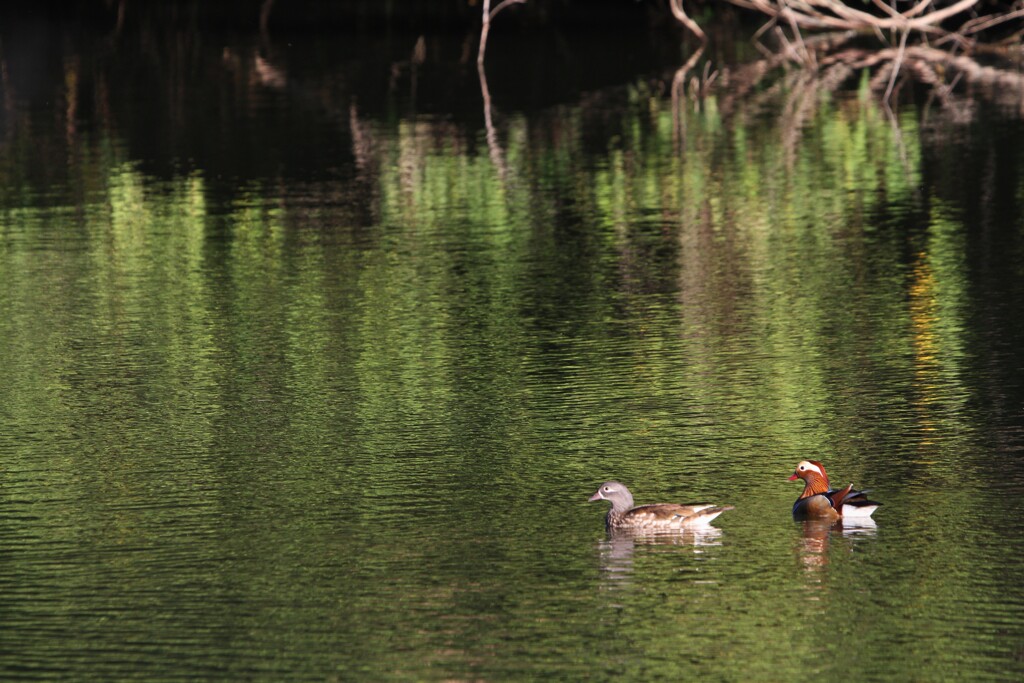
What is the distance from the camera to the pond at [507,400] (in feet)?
31.2

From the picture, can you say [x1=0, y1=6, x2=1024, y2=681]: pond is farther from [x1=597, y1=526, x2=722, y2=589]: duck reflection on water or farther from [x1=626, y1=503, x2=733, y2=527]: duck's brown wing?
[x1=626, y1=503, x2=733, y2=527]: duck's brown wing

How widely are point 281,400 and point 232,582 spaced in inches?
172

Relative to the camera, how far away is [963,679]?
28.4 feet

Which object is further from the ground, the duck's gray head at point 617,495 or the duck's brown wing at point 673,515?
the duck's gray head at point 617,495

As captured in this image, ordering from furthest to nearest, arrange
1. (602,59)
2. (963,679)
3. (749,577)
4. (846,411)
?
1. (602,59)
2. (846,411)
3. (749,577)
4. (963,679)

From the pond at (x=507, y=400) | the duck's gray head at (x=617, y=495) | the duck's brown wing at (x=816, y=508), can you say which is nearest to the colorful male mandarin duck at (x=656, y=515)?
the duck's gray head at (x=617, y=495)

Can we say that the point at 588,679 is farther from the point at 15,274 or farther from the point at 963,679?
the point at 15,274

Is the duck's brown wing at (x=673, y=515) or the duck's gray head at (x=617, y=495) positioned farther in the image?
the duck's gray head at (x=617, y=495)

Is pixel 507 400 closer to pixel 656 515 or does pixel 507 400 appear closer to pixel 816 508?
pixel 656 515

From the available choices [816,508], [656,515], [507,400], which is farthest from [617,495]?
[507,400]

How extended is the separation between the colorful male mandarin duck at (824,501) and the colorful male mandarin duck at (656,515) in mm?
416

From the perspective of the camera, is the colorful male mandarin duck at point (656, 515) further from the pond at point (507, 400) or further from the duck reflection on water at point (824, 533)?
the duck reflection on water at point (824, 533)

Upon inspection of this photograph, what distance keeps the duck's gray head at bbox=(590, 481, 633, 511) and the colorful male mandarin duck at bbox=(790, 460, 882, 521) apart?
36.5 inches

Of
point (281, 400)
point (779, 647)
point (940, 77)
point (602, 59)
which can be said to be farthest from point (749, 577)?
point (602, 59)
